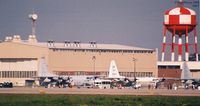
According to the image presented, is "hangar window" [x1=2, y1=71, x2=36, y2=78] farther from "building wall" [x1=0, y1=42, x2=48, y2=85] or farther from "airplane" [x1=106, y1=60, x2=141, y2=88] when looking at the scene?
"airplane" [x1=106, y1=60, x2=141, y2=88]

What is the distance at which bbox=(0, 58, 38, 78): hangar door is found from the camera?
196125 millimetres

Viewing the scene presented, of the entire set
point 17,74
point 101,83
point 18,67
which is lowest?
point 101,83

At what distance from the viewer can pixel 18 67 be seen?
197 metres

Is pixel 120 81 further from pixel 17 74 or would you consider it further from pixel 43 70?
pixel 17 74

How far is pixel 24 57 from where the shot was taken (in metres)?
194

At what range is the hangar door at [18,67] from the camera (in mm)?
196125

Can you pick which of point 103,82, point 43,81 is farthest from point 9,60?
point 103,82

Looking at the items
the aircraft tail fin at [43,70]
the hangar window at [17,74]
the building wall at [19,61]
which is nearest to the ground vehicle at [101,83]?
the aircraft tail fin at [43,70]

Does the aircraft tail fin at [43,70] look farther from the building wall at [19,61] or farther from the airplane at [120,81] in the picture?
the airplane at [120,81]

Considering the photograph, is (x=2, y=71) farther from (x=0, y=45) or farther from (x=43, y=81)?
(x=43, y=81)

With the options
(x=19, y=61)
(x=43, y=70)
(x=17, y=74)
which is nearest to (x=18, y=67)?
(x=19, y=61)

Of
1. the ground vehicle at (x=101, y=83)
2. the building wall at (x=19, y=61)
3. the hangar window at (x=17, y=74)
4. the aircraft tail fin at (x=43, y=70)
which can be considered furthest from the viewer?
the hangar window at (x=17, y=74)

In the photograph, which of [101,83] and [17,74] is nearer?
[101,83]

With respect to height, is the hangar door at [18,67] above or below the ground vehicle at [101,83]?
above
